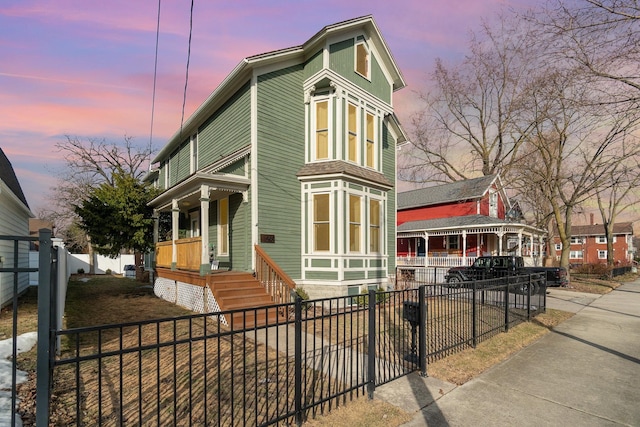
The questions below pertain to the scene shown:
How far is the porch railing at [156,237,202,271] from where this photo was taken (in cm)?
1125

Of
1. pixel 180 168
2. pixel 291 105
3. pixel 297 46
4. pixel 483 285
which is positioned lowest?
pixel 483 285

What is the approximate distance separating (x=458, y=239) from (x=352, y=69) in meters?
19.6

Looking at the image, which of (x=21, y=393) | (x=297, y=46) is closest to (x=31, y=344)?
(x=21, y=393)

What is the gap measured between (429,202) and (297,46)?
888 inches

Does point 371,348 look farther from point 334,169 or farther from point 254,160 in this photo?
point 254,160

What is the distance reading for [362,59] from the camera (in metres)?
14.6

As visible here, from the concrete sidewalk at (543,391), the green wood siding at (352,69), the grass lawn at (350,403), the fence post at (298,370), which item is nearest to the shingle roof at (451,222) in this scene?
the green wood siding at (352,69)

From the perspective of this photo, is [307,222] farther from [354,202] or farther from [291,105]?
[291,105]

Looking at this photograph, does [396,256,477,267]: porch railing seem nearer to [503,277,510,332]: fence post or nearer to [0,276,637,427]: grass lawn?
[0,276,637,427]: grass lawn

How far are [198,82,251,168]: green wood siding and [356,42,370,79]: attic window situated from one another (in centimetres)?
473

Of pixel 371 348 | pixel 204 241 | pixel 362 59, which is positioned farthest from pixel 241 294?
pixel 362 59

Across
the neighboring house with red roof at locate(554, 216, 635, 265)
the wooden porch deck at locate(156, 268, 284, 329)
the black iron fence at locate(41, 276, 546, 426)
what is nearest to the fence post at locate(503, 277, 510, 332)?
the black iron fence at locate(41, 276, 546, 426)

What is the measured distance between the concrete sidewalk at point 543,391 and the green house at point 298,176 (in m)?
6.25

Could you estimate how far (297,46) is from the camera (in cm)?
1300
